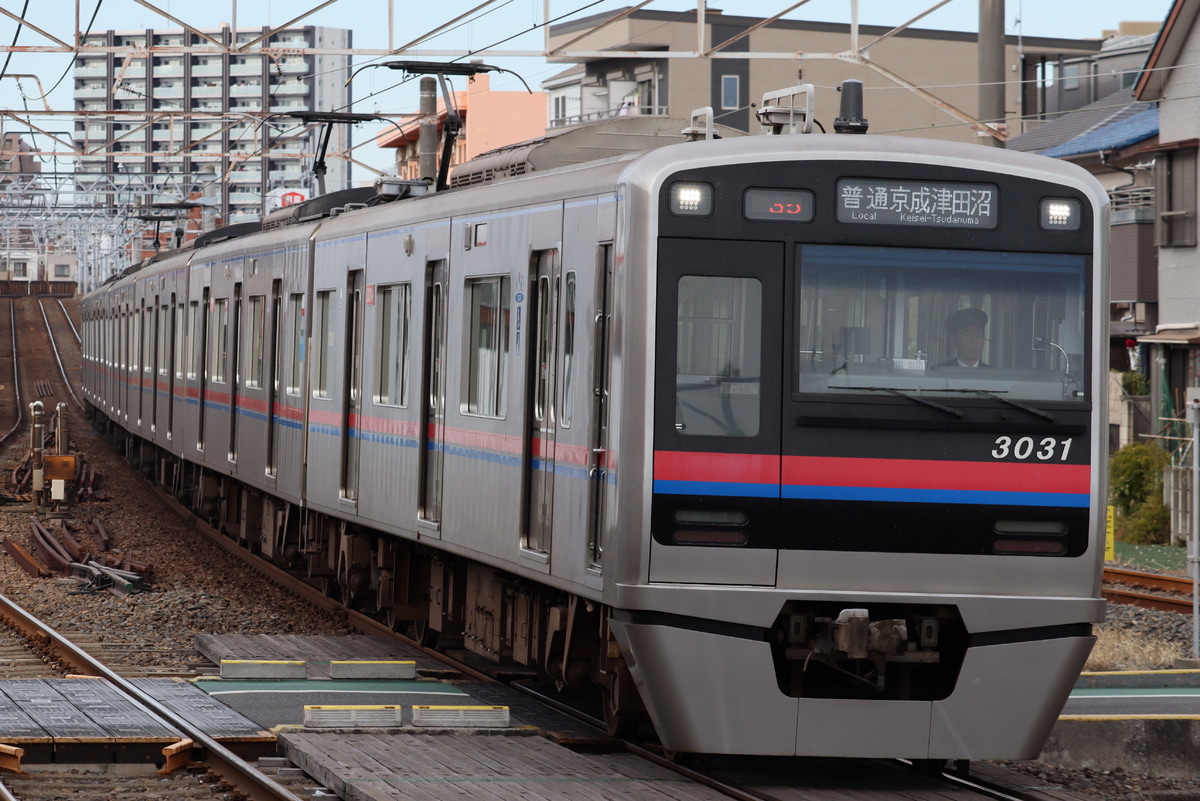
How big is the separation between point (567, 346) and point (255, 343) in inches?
327

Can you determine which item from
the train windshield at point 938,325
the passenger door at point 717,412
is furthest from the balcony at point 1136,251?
the passenger door at point 717,412

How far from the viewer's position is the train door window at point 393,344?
10.6 meters

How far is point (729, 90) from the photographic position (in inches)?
1996

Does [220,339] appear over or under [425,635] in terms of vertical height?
over

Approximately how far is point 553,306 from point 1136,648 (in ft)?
18.9

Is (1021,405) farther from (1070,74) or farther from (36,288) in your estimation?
(36,288)

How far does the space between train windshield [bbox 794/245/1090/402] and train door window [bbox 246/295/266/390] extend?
29.1 ft

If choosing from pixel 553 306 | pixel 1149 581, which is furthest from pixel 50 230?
pixel 553 306

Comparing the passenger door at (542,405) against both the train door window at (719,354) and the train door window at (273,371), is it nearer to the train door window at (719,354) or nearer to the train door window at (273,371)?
the train door window at (719,354)

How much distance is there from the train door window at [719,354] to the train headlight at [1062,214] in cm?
127

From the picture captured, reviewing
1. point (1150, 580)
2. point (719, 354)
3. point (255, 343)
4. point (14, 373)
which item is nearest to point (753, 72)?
point (14, 373)

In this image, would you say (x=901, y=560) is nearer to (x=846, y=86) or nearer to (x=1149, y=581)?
(x=846, y=86)

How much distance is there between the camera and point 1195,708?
344 inches

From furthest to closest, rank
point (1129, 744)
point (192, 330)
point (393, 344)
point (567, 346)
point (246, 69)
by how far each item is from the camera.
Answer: point (246, 69)
point (192, 330)
point (393, 344)
point (1129, 744)
point (567, 346)
